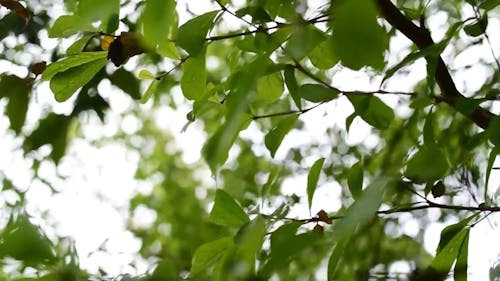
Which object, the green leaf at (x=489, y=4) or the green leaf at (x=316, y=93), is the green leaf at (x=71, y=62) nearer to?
the green leaf at (x=316, y=93)

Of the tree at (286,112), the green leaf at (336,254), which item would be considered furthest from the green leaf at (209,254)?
the green leaf at (336,254)

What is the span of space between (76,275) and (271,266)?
0.33ft

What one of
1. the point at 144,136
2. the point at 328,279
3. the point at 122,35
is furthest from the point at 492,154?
the point at 144,136

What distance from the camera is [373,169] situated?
3.65 ft

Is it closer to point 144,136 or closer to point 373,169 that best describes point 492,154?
point 373,169

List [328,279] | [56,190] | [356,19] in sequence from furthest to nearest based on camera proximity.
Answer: [56,190] < [328,279] < [356,19]

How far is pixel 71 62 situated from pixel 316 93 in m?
0.16

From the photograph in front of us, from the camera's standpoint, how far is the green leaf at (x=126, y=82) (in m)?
0.72

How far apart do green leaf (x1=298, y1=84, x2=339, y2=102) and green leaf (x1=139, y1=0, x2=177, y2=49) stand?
0.68 ft

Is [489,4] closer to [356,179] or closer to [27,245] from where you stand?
[356,179]

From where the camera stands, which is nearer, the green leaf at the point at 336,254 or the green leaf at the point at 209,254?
the green leaf at the point at 336,254

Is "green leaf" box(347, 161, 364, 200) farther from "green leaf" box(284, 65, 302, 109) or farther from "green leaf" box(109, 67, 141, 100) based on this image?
"green leaf" box(109, 67, 141, 100)

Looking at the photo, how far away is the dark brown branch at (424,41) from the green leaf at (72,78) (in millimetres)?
196

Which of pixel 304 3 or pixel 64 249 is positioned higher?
pixel 304 3
